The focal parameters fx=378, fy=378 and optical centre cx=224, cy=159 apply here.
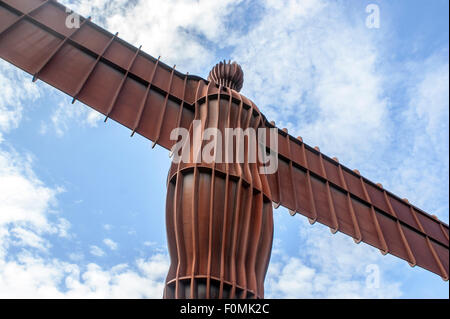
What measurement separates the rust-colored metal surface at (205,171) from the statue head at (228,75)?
34 millimetres

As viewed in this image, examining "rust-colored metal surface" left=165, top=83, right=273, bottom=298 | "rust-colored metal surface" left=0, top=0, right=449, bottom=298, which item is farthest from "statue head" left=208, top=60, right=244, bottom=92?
"rust-colored metal surface" left=165, top=83, right=273, bottom=298

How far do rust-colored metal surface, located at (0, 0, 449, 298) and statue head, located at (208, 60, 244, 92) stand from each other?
34 millimetres

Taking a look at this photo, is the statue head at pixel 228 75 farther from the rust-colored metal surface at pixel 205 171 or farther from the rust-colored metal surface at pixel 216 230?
the rust-colored metal surface at pixel 216 230

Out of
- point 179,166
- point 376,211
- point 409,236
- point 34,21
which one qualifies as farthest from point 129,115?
point 409,236

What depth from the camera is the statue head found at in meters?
11.1

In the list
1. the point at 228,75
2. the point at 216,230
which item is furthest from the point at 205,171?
the point at 228,75

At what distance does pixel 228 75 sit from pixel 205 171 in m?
4.18

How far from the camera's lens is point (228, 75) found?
36.5ft

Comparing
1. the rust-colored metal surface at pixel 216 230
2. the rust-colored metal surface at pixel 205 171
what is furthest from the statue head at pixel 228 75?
the rust-colored metal surface at pixel 216 230

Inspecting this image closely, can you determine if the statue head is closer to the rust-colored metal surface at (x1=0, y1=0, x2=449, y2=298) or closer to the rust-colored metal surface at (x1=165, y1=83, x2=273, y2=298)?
the rust-colored metal surface at (x1=0, y1=0, x2=449, y2=298)

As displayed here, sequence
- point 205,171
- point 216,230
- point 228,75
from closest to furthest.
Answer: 1. point 216,230
2. point 205,171
3. point 228,75

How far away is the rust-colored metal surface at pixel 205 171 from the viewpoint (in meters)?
7.32

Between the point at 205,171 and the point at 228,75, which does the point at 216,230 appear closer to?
the point at 205,171
